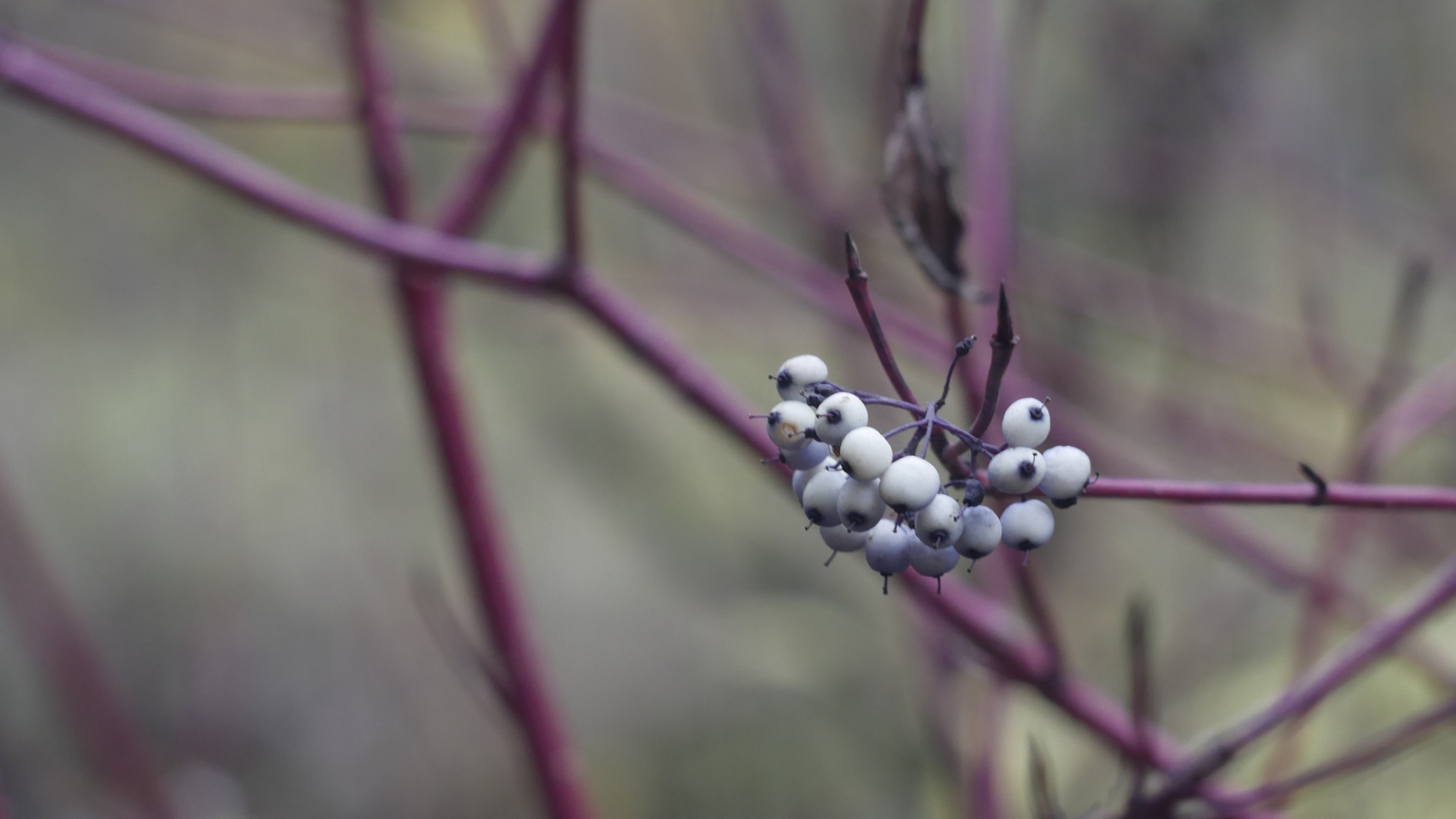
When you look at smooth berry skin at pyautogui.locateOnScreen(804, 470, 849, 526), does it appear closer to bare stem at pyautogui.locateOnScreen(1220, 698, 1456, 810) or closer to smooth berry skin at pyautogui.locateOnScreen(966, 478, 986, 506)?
smooth berry skin at pyautogui.locateOnScreen(966, 478, 986, 506)

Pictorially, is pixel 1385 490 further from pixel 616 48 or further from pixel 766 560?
pixel 616 48

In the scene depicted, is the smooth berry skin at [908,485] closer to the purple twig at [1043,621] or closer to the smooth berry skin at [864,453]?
the smooth berry skin at [864,453]

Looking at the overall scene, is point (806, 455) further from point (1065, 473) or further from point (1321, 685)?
point (1321, 685)

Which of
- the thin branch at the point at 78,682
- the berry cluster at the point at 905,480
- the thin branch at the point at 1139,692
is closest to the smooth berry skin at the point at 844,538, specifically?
the berry cluster at the point at 905,480

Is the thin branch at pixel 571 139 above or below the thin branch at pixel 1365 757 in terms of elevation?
above

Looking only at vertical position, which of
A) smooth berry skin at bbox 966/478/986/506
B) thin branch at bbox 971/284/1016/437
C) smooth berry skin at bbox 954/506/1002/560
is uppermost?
thin branch at bbox 971/284/1016/437

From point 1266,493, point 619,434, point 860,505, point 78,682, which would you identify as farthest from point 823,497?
point 619,434

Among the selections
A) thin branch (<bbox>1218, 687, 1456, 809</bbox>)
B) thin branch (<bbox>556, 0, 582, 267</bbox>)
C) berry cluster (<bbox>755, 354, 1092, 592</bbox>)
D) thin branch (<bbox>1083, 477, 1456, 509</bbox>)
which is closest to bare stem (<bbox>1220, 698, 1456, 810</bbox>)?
thin branch (<bbox>1218, 687, 1456, 809</bbox>)
